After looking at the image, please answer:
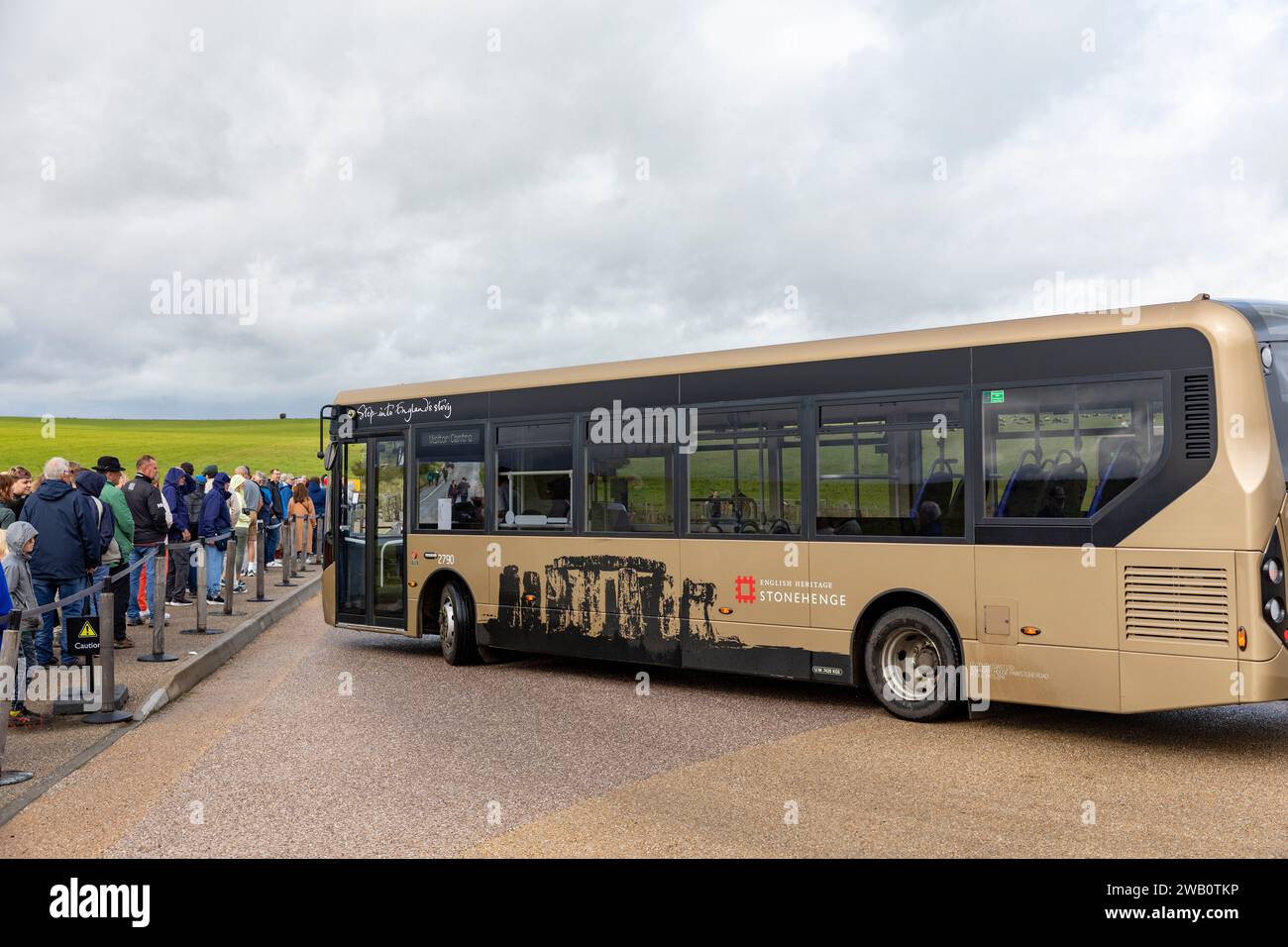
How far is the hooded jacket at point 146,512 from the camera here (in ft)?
49.4

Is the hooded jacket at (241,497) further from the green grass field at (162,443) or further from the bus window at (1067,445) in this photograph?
the green grass field at (162,443)

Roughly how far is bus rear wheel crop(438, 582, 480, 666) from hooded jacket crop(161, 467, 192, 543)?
518cm

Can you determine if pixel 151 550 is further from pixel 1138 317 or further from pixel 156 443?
pixel 156 443

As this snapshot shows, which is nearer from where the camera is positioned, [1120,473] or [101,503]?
[1120,473]

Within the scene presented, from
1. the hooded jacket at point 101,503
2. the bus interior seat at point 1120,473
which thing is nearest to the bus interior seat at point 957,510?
the bus interior seat at point 1120,473

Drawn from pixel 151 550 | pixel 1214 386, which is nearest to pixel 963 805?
pixel 1214 386

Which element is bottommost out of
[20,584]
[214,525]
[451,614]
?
[451,614]

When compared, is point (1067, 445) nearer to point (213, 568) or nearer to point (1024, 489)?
point (1024, 489)

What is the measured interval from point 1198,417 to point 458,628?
805cm

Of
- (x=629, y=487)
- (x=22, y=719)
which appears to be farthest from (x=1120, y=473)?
(x=22, y=719)

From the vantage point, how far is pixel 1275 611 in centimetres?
754

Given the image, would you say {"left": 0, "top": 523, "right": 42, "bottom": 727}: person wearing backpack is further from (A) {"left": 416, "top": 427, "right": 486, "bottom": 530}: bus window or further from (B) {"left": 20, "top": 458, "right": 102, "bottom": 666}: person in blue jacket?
(A) {"left": 416, "top": 427, "right": 486, "bottom": 530}: bus window

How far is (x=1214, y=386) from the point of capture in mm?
7781

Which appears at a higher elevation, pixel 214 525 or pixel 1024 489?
pixel 1024 489
